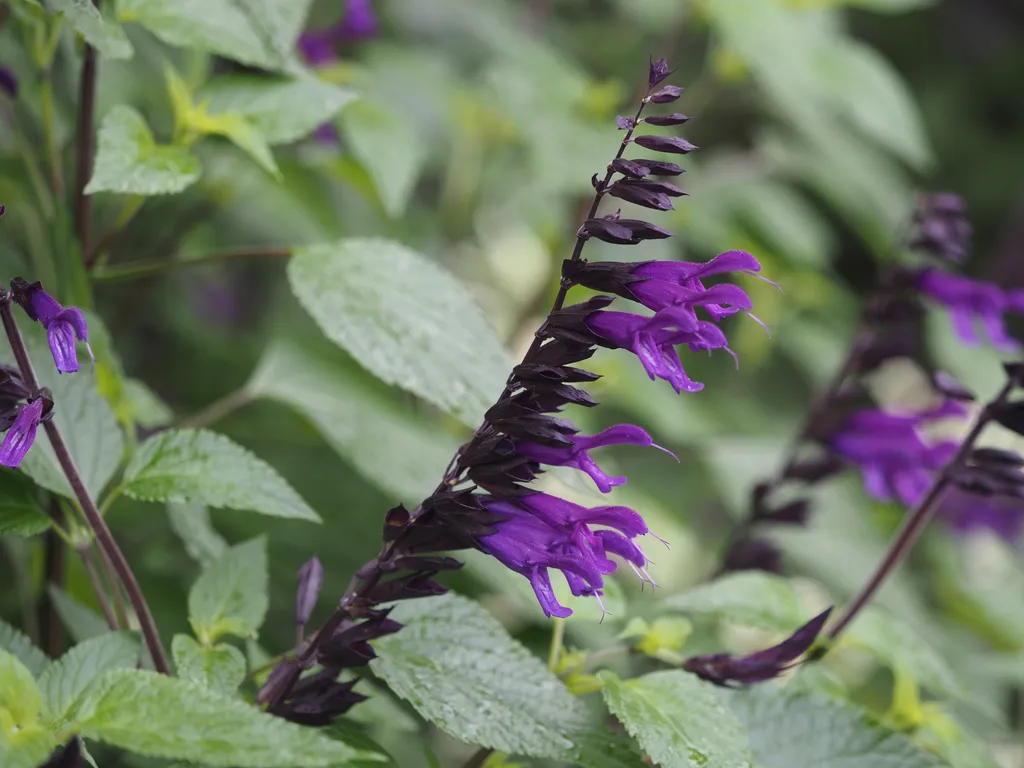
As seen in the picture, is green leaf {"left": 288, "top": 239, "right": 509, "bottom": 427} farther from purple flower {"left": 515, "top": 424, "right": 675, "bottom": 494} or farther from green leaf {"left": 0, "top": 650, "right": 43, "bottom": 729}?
green leaf {"left": 0, "top": 650, "right": 43, "bottom": 729}

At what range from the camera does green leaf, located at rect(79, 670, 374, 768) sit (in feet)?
1.55

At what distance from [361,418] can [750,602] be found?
0.45 m

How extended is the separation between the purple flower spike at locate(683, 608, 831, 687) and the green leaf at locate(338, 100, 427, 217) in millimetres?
553

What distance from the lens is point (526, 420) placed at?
1.89ft

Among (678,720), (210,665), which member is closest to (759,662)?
(678,720)

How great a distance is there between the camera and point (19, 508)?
67cm

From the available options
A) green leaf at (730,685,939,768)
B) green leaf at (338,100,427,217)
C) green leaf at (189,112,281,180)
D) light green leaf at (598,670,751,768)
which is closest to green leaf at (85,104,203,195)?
green leaf at (189,112,281,180)

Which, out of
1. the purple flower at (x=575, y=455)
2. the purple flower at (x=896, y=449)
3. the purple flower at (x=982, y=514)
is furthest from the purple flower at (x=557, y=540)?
the purple flower at (x=982, y=514)

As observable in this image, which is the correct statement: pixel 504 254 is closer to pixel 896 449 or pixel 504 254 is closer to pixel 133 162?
pixel 896 449

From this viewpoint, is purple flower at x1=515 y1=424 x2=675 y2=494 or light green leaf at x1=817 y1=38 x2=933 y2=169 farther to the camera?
light green leaf at x1=817 y1=38 x2=933 y2=169

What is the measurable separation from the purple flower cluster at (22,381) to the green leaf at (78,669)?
0.41ft

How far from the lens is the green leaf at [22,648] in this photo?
626 mm

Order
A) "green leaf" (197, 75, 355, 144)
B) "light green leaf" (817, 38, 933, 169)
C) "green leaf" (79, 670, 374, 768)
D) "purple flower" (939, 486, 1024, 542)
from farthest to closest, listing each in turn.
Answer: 1. "purple flower" (939, 486, 1024, 542)
2. "light green leaf" (817, 38, 933, 169)
3. "green leaf" (197, 75, 355, 144)
4. "green leaf" (79, 670, 374, 768)

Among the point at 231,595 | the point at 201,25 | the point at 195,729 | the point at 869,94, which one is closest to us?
the point at 195,729
